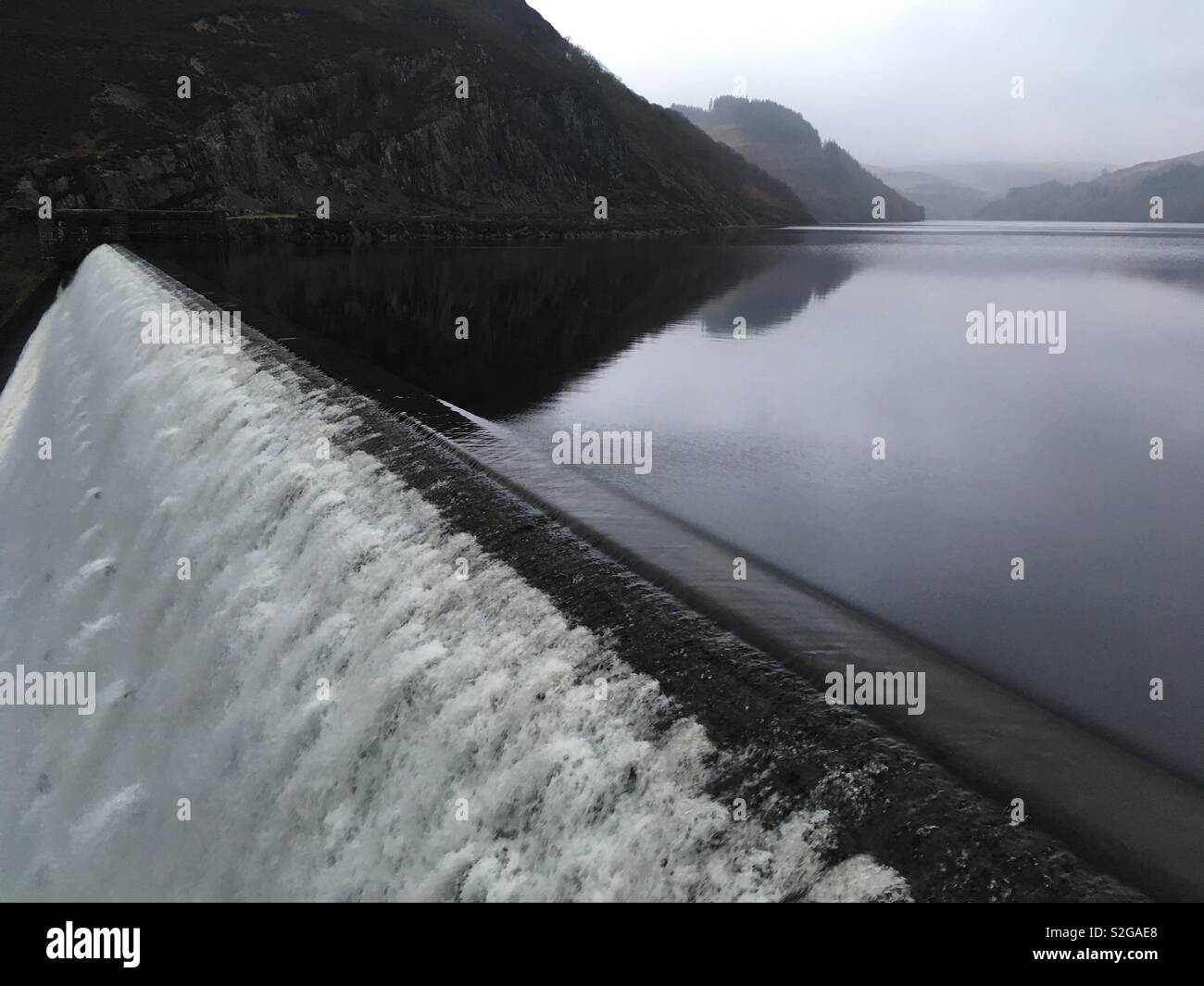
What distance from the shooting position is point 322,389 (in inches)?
562

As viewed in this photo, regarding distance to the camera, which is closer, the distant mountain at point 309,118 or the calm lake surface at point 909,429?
the calm lake surface at point 909,429

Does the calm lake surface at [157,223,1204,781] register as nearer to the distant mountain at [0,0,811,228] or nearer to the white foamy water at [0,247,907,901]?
the white foamy water at [0,247,907,901]

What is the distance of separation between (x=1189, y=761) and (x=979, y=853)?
3.18 meters

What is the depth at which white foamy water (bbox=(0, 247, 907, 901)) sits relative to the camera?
18.6ft

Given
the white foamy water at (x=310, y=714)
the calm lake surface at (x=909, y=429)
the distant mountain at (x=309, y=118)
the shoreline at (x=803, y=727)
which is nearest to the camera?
the shoreline at (x=803, y=727)

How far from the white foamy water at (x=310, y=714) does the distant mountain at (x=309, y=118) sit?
51419 mm

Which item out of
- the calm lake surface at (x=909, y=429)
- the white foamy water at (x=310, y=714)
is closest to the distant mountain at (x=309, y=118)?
the calm lake surface at (x=909, y=429)

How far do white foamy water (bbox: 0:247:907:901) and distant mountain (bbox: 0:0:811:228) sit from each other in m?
51.4

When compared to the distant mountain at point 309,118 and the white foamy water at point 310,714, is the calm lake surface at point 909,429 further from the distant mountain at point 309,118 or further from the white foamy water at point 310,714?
the distant mountain at point 309,118

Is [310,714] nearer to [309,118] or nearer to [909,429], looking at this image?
[909,429]

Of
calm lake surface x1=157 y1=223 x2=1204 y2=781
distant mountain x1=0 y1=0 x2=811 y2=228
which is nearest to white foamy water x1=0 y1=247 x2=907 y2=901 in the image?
calm lake surface x1=157 y1=223 x2=1204 y2=781

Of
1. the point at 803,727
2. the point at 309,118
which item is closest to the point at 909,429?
the point at 803,727

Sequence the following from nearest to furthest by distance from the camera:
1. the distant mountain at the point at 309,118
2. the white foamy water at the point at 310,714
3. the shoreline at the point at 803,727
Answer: the shoreline at the point at 803,727
the white foamy water at the point at 310,714
the distant mountain at the point at 309,118

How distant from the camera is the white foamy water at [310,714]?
568cm
